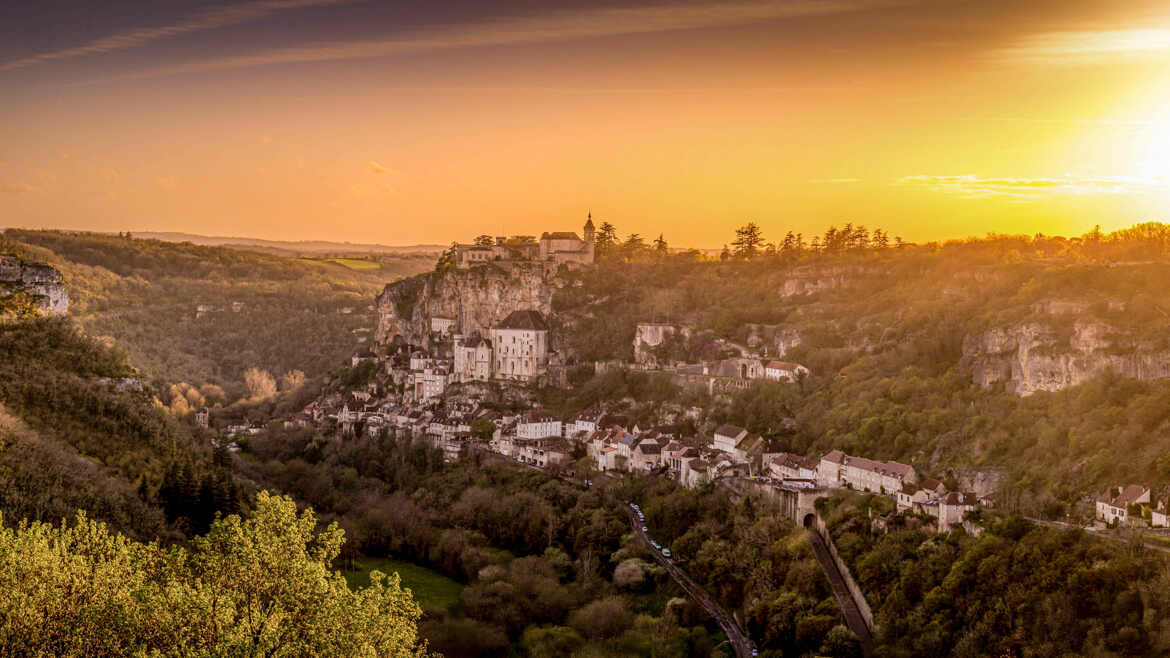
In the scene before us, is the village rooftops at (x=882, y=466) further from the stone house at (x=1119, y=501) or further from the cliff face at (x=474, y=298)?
the cliff face at (x=474, y=298)

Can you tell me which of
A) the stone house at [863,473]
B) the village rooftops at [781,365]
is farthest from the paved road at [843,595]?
the village rooftops at [781,365]

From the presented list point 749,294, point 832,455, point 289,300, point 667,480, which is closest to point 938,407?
point 832,455

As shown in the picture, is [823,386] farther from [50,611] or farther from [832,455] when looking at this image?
[50,611]

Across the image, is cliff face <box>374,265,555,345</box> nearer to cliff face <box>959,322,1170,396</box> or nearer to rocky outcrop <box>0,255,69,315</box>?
rocky outcrop <box>0,255,69,315</box>

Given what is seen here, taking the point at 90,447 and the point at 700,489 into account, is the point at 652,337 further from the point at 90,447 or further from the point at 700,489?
the point at 90,447

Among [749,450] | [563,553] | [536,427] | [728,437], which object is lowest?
[563,553]

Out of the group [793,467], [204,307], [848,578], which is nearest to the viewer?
[848,578]

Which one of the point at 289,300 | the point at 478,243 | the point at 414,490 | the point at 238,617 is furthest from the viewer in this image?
the point at 289,300

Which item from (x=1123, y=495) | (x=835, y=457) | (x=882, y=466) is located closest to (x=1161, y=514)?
(x=1123, y=495)
